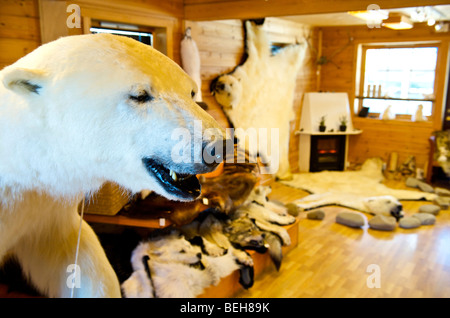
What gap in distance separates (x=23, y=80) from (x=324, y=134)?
18.2 feet

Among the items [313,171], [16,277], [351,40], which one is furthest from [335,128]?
[16,277]

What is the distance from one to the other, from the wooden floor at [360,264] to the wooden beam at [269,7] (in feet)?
5.40

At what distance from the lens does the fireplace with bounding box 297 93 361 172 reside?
583cm

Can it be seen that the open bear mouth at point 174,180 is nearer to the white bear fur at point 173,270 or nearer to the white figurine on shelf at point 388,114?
the white bear fur at point 173,270

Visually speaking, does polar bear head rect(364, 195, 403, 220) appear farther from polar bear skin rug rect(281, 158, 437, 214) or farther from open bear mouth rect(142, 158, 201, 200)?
open bear mouth rect(142, 158, 201, 200)

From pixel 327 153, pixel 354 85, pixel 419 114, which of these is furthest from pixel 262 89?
pixel 419 114

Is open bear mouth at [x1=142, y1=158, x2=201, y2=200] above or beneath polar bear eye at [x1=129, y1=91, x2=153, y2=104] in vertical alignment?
beneath

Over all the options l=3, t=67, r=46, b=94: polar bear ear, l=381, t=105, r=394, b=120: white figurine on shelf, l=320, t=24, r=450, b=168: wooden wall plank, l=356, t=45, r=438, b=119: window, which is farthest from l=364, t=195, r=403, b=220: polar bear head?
l=3, t=67, r=46, b=94: polar bear ear

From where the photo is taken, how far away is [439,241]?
3557 mm

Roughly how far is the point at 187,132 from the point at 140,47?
0.15m

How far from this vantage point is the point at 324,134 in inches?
228

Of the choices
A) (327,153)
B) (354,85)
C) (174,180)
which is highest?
(354,85)

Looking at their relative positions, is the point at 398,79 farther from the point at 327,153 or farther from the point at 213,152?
the point at 213,152

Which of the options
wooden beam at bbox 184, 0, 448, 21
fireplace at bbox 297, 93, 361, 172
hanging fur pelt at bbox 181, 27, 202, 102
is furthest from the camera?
fireplace at bbox 297, 93, 361, 172
